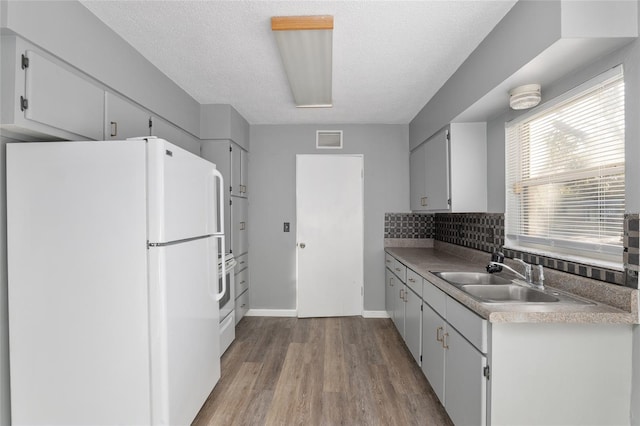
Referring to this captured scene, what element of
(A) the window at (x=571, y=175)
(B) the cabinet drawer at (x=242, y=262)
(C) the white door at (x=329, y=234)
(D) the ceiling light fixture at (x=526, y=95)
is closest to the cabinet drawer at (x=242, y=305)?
(B) the cabinet drawer at (x=242, y=262)

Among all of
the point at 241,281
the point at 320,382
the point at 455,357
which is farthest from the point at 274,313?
the point at 455,357

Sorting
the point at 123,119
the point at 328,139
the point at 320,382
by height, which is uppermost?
the point at 328,139

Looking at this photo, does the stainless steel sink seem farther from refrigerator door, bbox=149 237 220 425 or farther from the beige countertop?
refrigerator door, bbox=149 237 220 425

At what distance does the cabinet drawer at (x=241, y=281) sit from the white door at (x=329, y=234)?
0.67 meters

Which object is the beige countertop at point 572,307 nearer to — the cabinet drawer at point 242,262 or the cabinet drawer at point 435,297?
the cabinet drawer at point 435,297

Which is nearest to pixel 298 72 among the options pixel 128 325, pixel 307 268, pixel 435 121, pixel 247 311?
pixel 435 121

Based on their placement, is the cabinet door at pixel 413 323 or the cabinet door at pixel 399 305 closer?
the cabinet door at pixel 413 323

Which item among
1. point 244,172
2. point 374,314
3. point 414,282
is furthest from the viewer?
point 374,314

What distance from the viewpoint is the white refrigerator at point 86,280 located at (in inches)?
59.9

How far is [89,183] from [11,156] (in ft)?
1.31

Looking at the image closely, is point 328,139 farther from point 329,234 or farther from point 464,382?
point 464,382

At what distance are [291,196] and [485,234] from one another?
88.8 inches

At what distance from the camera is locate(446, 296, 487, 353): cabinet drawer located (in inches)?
58.5

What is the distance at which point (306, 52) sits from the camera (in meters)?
2.10
